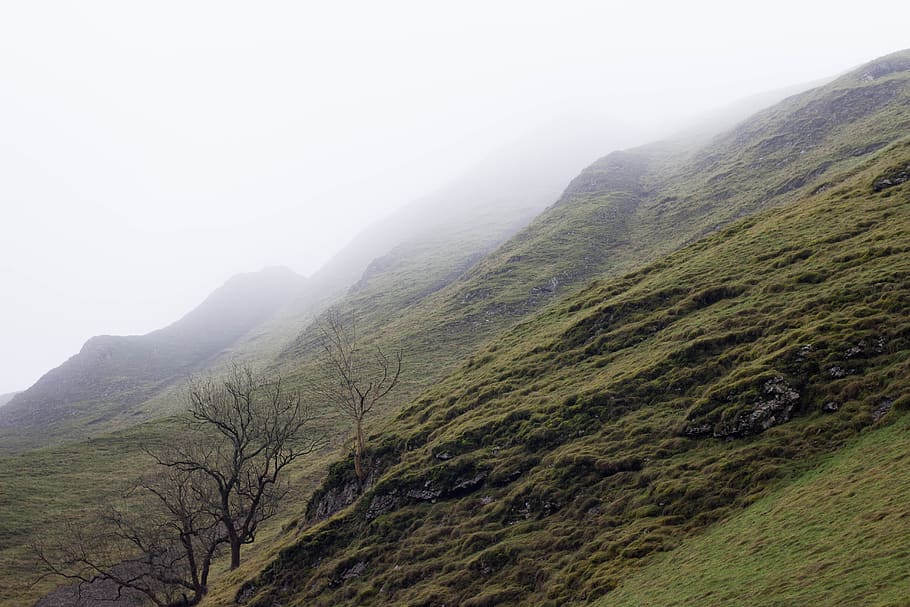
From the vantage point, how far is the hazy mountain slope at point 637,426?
21.7 meters

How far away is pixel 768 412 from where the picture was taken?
23.2 m

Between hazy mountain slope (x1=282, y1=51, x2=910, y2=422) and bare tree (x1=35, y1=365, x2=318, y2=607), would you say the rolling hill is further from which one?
hazy mountain slope (x1=282, y1=51, x2=910, y2=422)

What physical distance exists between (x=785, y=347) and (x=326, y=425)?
61843mm

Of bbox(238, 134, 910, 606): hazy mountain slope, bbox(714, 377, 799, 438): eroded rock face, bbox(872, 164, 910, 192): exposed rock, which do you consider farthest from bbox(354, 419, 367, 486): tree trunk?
bbox(872, 164, 910, 192): exposed rock

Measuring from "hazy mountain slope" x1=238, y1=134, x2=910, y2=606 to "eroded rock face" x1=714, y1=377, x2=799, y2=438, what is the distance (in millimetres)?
72

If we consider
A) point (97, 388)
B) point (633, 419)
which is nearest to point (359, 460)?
point (633, 419)

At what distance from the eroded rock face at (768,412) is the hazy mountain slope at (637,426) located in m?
0.07

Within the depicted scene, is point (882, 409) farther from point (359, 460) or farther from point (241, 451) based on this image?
point (241, 451)

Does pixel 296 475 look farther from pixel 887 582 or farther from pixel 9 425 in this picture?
pixel 9 425

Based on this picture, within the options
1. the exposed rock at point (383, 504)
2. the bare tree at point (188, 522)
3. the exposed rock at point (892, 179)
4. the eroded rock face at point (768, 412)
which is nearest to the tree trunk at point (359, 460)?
the exposed rock at point (383, 504)

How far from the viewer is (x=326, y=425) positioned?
7219 cm

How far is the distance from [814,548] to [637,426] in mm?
13375

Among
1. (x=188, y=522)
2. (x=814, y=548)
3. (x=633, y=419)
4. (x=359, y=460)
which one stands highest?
(x=188, y=522)

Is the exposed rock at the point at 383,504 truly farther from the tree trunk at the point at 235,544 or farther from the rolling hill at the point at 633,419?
the tree trunk at the point at 235,544
